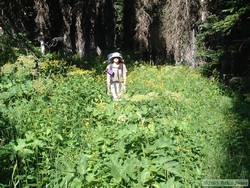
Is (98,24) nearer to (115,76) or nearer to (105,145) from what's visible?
(115,76)

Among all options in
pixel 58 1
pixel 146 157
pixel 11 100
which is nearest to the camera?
pixel 146 157

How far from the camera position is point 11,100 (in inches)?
247

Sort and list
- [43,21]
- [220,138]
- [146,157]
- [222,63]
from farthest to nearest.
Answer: [43,21]
[222,63]
[220,138]
[146,157]

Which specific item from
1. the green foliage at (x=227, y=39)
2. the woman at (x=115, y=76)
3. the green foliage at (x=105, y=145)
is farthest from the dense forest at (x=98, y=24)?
the green foliage at (x=105, y=145)

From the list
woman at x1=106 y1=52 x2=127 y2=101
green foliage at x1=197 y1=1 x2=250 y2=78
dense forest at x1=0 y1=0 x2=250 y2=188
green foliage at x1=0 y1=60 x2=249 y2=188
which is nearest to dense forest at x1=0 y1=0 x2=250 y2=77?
green foliage at x1=197 y1=1 x2=250 y2=78

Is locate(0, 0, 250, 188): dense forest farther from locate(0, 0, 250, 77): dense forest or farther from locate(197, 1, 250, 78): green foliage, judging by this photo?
locate(0, 0, 250, 77): dense forest

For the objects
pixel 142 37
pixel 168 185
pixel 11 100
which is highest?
pixel 142 37

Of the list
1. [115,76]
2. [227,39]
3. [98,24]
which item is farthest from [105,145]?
[98,24]

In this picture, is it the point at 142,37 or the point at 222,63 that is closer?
the point at 222,63

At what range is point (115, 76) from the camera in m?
8.77

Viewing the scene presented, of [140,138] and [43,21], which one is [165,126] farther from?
[43,21]

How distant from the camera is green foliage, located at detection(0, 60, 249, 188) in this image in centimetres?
325

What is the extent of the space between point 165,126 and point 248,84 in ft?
20.4

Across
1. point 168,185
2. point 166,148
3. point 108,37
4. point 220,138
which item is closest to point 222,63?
point 220,138
